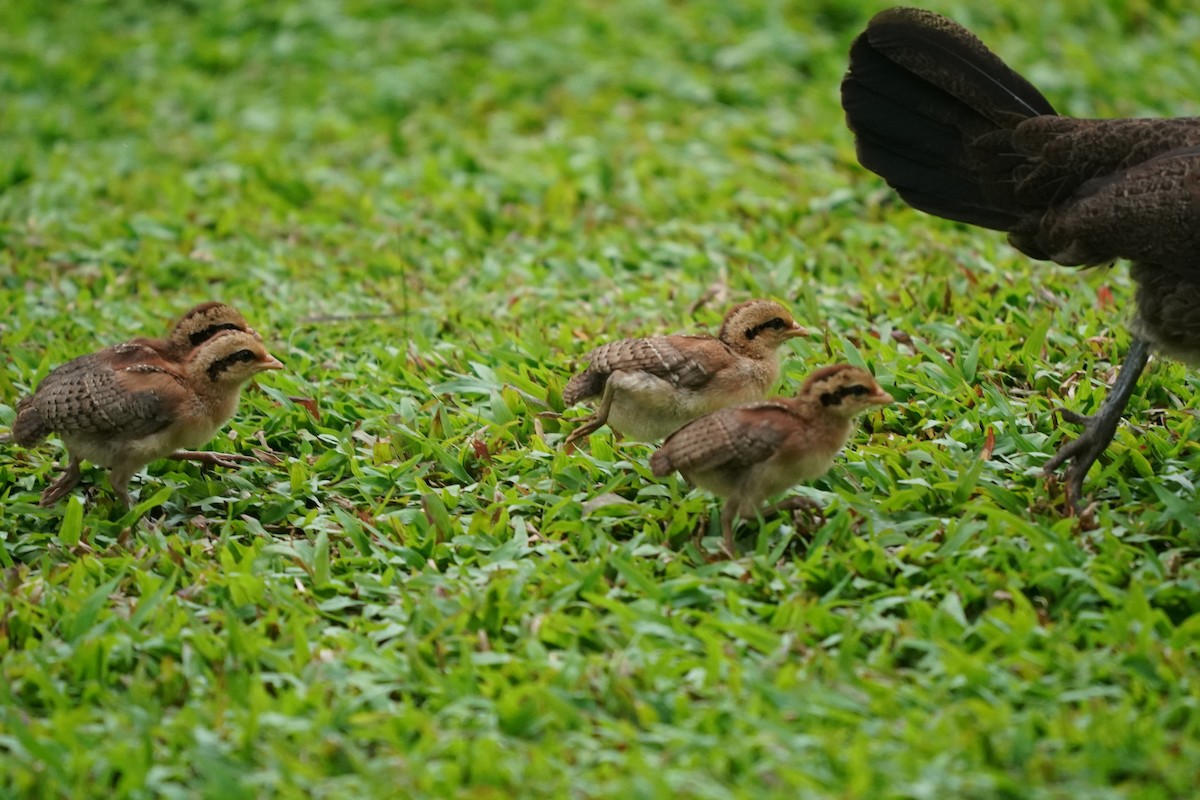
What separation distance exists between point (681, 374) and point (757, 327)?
17.8 inches

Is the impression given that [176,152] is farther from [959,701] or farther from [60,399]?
[959,701]

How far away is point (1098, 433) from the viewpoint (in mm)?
5562

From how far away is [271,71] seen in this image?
11.8 meters

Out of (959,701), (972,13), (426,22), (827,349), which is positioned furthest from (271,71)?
(959,701)

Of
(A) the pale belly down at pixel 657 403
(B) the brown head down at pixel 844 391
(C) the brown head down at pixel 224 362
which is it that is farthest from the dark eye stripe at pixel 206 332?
(B) the brown head down at pixel 844 391

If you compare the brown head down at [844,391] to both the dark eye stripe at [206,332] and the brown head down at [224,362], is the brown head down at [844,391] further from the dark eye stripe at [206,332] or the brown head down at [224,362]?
the dark eye stripe at [206,332]

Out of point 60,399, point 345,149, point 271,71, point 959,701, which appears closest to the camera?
point 959,701

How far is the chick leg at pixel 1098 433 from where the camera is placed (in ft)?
18.2

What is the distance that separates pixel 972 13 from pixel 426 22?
471 centimetres

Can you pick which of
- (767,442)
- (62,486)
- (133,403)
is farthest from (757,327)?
(62,486)

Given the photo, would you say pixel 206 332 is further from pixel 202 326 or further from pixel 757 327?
pixel 757 327

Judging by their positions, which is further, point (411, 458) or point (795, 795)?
point (411, 458)

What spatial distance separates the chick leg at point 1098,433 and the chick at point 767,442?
873 mm

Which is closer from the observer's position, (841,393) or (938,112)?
(841,393)
